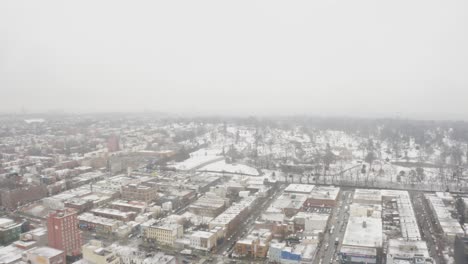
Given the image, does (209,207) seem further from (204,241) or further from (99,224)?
(99,224)

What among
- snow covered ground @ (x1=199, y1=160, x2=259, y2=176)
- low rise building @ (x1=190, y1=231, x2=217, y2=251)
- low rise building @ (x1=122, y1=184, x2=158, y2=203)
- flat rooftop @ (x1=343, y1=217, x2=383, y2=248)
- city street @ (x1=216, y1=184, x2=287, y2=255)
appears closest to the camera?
flat rooftop @ (x1=343, y1=217, x2=383, y2=248)

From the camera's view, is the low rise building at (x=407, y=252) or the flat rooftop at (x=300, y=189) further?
the flat rooftop at (x=300, y=189)

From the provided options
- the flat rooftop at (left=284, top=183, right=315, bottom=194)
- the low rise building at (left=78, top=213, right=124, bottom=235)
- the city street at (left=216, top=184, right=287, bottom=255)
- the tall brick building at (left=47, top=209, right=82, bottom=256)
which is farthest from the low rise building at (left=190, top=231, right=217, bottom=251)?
the flat rooftop at (left=284, top=183, right=315, bottom=194)

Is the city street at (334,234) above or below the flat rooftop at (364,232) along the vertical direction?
below

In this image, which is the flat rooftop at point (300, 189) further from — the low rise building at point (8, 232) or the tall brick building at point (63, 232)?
the low rise building at point (8, 232)

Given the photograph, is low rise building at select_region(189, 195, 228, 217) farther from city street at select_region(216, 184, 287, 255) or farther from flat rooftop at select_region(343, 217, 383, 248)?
flat rooftop at select_region(343, 217, 383, 248)

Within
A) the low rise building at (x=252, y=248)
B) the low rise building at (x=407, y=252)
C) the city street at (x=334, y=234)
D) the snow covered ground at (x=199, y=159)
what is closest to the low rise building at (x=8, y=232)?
the low rise building at (x=252, y=248)

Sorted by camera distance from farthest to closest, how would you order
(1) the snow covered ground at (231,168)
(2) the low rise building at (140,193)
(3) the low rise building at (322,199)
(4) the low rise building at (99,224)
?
(1) the snow covered ground at (231,168) < (2) the low rise building at (140,193) < (3) the low rise building at (322,199) < (4) the low rise building at (99,224)

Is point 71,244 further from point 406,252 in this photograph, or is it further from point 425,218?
point 425,218

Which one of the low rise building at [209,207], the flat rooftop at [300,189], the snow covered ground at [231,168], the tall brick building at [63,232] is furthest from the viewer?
the snow covered ground at [231,168]
